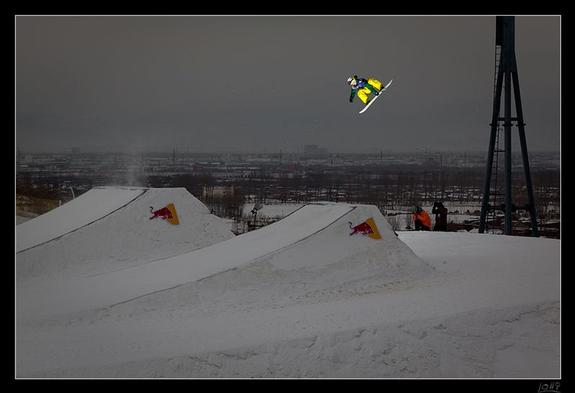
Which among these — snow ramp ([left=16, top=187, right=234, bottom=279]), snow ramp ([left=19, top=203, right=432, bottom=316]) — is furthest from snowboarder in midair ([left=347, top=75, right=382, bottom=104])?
snow ramp ([left=16, top=187, right=234, bottom=279])

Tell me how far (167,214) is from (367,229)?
16.1 ft

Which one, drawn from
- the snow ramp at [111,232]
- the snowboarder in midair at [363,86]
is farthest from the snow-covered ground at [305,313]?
the snowboarder in midair at [363,86]

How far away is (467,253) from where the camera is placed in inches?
469

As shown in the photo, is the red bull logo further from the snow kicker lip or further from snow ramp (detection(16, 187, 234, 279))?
the snow kicker lip

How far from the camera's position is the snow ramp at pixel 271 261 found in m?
8.84

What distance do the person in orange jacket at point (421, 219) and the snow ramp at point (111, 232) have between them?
4696mm

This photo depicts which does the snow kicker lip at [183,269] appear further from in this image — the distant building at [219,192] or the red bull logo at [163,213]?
the distant building at [219,192]

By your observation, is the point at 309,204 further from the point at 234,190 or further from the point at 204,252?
the point at 234,190

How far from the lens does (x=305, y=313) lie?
8.09m

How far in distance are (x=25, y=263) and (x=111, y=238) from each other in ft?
6.01

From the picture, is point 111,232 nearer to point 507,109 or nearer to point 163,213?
Result: point 163,213

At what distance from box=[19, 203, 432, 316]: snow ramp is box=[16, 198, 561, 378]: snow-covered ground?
0.08 feet

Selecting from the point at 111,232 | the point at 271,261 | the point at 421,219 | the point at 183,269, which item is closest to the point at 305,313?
the point at 271,261

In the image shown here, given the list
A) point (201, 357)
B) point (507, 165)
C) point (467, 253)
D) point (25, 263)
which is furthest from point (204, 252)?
point (507, 165)
